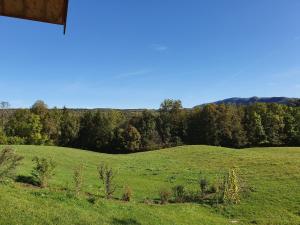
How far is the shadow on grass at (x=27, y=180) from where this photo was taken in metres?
22.6

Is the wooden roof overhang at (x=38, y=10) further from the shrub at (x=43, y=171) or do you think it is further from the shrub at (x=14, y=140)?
the shrub at (x=14, y=140)

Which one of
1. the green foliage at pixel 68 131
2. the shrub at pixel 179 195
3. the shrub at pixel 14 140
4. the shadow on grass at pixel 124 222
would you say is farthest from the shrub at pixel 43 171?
the green foliage at pixel 68 131

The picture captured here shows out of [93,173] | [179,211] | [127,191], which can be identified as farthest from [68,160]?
[179,211]

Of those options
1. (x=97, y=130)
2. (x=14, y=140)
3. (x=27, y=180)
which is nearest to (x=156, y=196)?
(x=27, y=180)

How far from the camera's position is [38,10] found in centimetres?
489

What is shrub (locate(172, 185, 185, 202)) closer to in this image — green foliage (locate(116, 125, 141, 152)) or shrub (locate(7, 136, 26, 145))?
shrub (locate(7, 136, 26, 145))

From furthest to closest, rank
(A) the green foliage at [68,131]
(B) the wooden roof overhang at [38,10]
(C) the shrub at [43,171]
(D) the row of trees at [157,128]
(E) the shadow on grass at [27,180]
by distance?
(A) the green foliage at [68,131]
(D) the row of trees at [157,128]
(E) the shadow on grass at [27,180]
(C) the shrub at [43,171]
(B) the wooden roof overhang at [38,10]

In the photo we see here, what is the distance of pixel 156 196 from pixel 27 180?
7679 millimetres

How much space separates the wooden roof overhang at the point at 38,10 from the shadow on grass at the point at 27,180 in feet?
62.0

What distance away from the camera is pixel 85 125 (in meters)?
76.9

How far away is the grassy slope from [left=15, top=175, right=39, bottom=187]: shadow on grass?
1.21 m

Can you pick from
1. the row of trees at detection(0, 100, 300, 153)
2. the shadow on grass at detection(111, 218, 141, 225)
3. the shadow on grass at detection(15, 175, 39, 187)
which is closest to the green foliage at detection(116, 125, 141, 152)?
the row of trees at detection(0, 100, 300, 153)

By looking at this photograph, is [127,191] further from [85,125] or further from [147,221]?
[85,125]

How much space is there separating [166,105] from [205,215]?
6487cm
